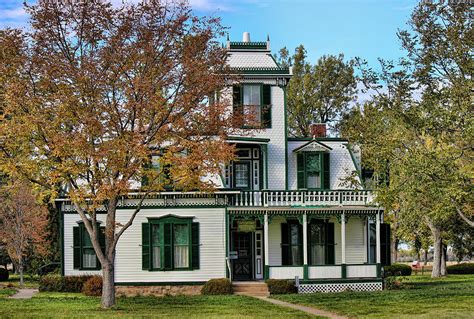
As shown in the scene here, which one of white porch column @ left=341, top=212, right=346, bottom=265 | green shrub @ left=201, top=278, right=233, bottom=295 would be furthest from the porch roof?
green shrub @ left=201, top=278, right=233, bottom=295

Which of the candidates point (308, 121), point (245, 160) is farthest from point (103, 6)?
point (308, 121)

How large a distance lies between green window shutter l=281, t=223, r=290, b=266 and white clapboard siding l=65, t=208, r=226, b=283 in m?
3.47

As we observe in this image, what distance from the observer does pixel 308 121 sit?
60156mm

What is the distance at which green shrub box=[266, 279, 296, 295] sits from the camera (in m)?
34.8

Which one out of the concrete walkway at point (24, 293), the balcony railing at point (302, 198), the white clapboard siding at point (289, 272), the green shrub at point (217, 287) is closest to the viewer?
the green shrub at point (217, 287)

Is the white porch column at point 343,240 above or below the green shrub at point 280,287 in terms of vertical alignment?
above

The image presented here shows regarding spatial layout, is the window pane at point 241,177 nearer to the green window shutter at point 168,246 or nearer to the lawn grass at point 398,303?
the green window shutter at point 168,246

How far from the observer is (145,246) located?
36.2 meters

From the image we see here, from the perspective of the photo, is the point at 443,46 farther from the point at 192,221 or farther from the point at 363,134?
the point at 192,221

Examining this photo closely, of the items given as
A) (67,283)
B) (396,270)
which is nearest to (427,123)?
(67,283)

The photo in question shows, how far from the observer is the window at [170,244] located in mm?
36125

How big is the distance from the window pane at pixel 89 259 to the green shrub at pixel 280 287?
8.08 meters

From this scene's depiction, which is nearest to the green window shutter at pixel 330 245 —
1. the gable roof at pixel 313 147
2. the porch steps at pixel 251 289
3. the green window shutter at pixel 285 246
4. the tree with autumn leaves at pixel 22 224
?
the green window shutter at pixel 285 246

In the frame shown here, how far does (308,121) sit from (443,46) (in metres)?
33.3
